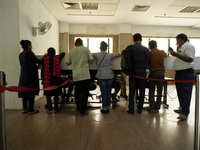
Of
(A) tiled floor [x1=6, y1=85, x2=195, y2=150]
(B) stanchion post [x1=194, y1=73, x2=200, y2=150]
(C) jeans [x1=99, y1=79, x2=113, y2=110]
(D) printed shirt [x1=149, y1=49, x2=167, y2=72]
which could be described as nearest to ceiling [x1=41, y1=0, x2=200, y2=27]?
(D) printed shirt [x1=149, y1=49, x2=167, y2=72]

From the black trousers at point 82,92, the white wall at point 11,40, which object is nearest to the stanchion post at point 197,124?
the black trousers at point 82,92

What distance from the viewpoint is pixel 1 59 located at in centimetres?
329

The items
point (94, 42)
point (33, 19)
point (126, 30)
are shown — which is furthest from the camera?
point (94, 42)

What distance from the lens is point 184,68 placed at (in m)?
2.57

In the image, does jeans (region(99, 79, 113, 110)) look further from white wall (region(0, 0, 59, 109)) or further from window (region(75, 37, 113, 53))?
window (region(75, 37, 113, 53))

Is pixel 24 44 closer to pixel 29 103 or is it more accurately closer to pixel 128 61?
pixel 29 103

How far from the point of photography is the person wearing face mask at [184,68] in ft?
8.21

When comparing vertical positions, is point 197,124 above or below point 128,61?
below

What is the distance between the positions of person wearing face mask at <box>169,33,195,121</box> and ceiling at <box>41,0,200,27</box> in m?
2.80

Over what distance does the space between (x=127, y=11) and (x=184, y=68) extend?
12.7 ft

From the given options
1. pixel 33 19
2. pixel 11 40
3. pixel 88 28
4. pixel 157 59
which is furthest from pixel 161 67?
pixel 88 28

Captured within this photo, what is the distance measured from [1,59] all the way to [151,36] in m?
6.70

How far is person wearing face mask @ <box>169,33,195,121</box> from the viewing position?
2502mm

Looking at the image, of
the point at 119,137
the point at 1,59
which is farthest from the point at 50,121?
the point at 1,59
